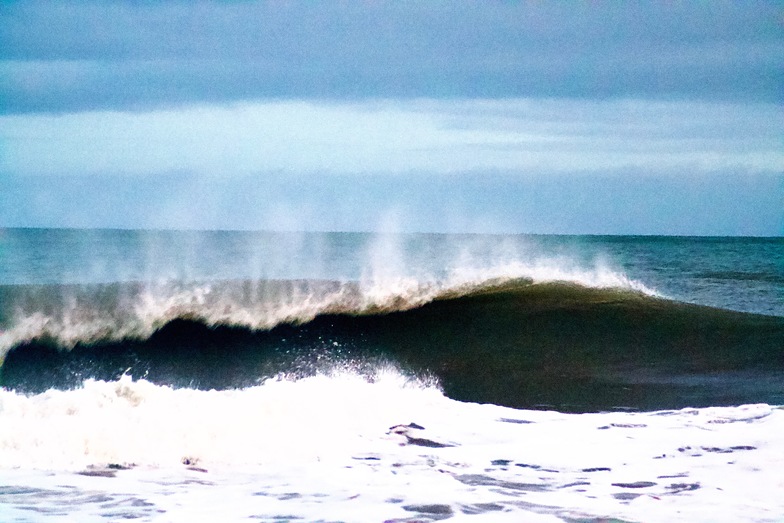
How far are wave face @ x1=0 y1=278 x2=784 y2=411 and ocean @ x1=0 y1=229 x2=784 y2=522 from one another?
0.08 feet

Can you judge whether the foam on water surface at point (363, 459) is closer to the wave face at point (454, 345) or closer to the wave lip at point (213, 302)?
the wave face at point (454, 345)

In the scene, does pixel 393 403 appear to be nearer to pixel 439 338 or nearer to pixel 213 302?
pixel 439 338

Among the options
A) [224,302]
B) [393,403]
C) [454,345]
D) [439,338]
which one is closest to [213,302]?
[224,302]

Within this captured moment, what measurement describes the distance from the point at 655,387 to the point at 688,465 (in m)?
1.65

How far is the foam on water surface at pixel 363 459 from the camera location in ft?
8.45

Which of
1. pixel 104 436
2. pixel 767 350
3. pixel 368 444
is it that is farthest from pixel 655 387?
pixel 104 436

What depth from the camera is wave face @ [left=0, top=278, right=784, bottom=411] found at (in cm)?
466

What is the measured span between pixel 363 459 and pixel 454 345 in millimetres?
2615

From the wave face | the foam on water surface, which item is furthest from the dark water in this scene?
the foam on water surface

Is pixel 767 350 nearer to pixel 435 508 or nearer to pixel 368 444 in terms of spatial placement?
pixel 368 444

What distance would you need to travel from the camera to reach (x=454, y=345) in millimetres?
5676

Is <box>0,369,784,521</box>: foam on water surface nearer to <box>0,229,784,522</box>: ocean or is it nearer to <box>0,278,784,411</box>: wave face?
<box>0,229,784,522</box>: ocean

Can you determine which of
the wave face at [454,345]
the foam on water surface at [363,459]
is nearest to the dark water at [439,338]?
the wave face at [454,345]

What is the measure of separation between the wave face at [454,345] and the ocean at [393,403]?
2 centimetres
